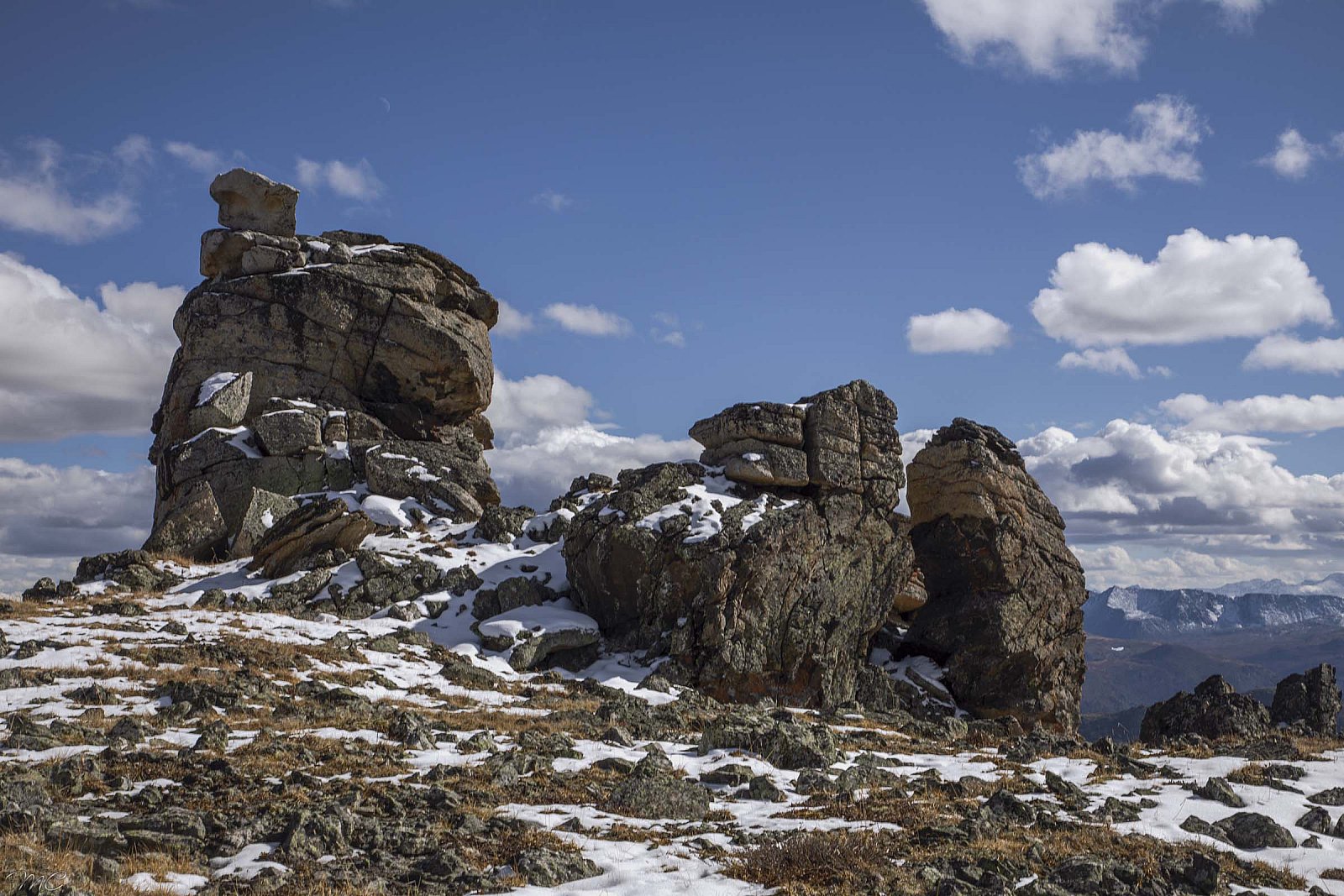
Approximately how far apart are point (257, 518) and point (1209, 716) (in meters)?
46.0

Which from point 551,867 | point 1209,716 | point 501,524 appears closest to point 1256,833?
point 551,867

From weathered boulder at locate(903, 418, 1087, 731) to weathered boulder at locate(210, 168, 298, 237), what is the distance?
49.2m

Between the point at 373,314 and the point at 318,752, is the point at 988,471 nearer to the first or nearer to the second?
the point at 373,314

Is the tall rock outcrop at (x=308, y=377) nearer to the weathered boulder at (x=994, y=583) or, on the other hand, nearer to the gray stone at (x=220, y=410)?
the gray stone at (x=220, y=410)

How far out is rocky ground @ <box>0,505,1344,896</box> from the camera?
516 inches

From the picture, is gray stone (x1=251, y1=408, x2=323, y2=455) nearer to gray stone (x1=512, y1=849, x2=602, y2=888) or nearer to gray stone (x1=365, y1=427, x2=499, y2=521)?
gray stone (x1=365, y1=427, x2=499, y2=521)

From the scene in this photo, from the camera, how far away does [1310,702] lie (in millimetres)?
35938

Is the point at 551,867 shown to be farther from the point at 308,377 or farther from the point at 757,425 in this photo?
the point at 308,377

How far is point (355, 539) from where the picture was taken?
45.5 m

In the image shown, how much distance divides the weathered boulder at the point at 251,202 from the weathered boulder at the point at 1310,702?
66.4 metres

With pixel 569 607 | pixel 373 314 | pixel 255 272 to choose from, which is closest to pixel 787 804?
pixel 569 607

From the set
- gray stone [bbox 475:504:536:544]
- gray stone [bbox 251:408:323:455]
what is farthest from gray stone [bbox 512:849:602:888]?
gray stone [bbox 251:408:323:455]

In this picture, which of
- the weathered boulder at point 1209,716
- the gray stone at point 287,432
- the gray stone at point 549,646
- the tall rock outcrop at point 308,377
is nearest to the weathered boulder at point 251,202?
the tall rock outcrop at point 308,377

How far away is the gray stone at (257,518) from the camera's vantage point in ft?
158
